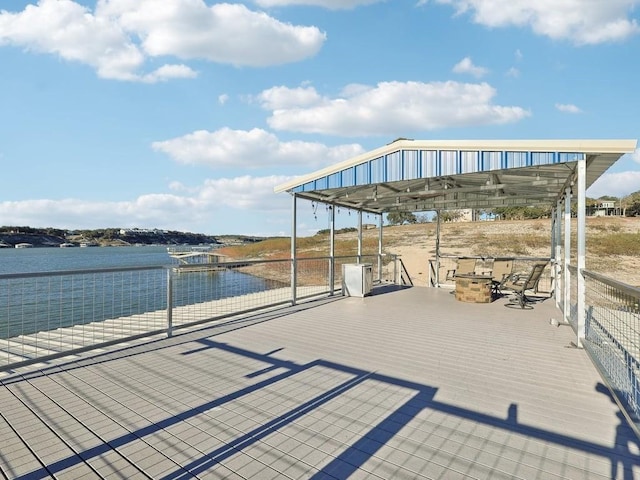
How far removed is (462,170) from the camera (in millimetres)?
5512

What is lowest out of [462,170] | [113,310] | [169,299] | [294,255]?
[113,310]

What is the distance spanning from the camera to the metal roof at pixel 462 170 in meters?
4.76

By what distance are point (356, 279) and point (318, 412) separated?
5642mm

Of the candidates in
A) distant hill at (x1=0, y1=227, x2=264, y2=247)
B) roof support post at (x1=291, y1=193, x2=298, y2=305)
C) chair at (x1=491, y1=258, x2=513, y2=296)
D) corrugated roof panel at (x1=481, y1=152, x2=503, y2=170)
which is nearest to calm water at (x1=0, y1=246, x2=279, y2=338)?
roof support post at (x1=291, y1=193, x2=298, y2=305)

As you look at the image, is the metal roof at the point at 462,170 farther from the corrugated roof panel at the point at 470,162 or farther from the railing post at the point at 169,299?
the railing post at the point at 169,299

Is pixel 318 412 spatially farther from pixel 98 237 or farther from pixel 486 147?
pixel 98 237

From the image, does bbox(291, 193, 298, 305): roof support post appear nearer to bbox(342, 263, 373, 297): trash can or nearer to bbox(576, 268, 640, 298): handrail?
bbox(342, 263, 373, 297): trash can

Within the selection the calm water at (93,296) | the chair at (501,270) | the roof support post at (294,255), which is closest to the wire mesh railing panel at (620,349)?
the chair at (501,270)

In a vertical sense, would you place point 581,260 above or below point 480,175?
below

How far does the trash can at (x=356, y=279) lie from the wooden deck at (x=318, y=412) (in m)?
3.45

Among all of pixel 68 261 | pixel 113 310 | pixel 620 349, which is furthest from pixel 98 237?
pixel 620 349

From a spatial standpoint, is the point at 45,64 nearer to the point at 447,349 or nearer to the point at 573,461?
the point at 447,349

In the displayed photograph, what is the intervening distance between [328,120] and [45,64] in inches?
308

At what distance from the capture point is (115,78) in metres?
8.73
